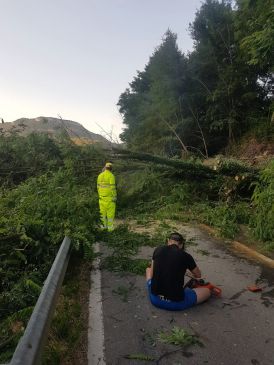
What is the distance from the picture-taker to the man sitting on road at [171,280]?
563 centimetres

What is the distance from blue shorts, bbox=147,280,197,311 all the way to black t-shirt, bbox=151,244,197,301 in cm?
7

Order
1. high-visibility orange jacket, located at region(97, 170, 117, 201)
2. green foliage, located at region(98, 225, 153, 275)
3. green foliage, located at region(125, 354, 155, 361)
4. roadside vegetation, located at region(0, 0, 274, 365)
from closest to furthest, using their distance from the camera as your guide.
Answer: green foliage, located at region(125, 354, 155, 361) < roadside vegetation, located at region(0, 0, 274, 365) < green foliage, located at region(98, 225, 153, 275) < high-visibility orange jacket, located at region(97, 170, 117, 201)

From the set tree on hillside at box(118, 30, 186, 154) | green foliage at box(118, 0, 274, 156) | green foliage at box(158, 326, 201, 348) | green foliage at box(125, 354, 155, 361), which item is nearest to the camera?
green foliage at box(125, 354, 155, 361)

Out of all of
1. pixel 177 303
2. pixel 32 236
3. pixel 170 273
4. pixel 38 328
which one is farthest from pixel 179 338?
pixel 32 236

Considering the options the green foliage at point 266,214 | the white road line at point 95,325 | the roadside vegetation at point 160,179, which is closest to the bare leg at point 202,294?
the roadside vegetation at point 160,179

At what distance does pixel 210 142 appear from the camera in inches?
1250

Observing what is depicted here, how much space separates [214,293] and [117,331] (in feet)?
6.10

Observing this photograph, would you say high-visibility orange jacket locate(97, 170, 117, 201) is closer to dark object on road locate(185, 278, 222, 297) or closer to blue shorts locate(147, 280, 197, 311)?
dark object on road locate(185, 278, 222, 297)

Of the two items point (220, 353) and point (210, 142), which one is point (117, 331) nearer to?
point (220, 353)

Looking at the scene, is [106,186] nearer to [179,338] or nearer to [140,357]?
[179,338]

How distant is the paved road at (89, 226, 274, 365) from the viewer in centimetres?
452

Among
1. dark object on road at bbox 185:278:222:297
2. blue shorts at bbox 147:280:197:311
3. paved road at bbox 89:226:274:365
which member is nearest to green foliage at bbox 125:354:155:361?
paved road at bbox 89:226:274:365

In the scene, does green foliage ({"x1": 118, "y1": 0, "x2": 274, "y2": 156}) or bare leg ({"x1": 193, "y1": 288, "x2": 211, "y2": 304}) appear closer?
bare leg ({"x1": 193, "y1": 288, "x2": 211, "y2": 304})

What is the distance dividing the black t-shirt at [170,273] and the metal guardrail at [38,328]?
4.47 feet
